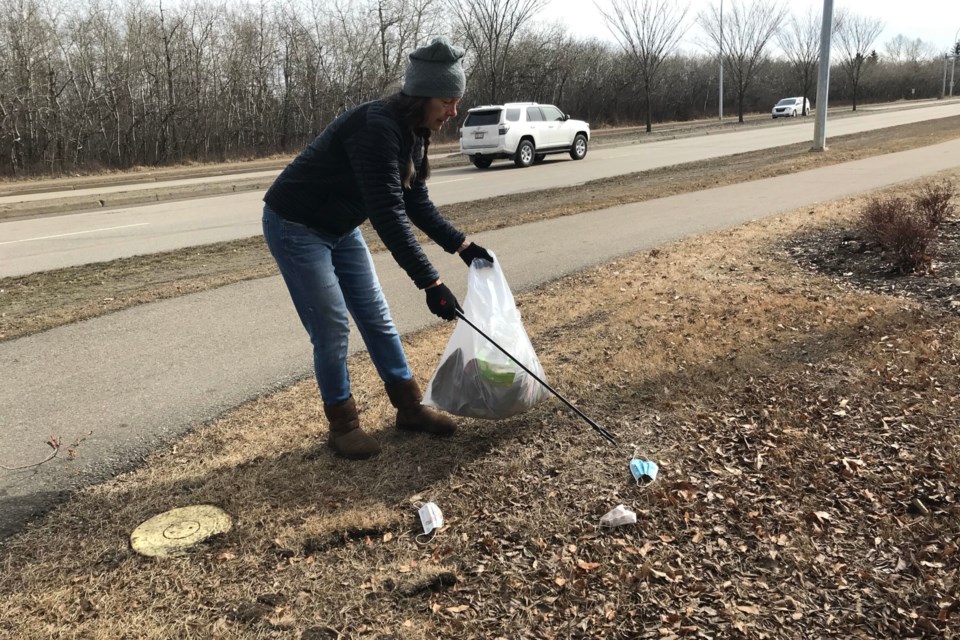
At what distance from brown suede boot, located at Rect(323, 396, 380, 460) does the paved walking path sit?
1065 mm

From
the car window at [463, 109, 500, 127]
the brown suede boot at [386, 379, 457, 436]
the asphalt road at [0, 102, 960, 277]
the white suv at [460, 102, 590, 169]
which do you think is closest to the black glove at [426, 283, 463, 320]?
the brown suede boot at [386, 379, 457, 436]

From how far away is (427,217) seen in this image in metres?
3.55

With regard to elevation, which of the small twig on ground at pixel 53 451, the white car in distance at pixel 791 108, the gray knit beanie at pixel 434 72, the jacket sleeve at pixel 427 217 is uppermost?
the white car in distance at pixel 791 108

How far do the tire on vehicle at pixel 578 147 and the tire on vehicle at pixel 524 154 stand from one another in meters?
1.79

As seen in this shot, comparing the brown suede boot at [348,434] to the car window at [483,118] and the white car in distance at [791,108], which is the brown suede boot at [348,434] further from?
the white car in distance at [791,108]

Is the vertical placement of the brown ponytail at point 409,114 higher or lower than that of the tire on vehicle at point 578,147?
lower

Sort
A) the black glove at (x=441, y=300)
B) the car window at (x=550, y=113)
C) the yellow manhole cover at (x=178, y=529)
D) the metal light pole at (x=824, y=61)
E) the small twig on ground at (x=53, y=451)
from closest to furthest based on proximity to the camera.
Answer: the yellow manhole cover at (x=178, y=529) → the black glove at (x=441, y=300) → the small twig on ground at (x=53, y=451) → the metal light pole at (x=824, y=61) → the car window at (x=550, y=113)

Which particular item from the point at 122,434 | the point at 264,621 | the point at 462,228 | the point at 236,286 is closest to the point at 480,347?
the point at 264,621

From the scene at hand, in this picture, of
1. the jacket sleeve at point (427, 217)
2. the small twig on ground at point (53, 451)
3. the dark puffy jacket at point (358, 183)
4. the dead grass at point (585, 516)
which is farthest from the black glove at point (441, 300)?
the small twig on ground at point (53, 451)

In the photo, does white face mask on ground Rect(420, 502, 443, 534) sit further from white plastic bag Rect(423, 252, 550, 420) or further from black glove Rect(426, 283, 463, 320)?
black glove Rect(426, 283, 463, 320)

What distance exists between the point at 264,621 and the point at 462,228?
8.18 meters

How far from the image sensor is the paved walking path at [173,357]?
3.85 m

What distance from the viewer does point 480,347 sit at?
11.7 feet

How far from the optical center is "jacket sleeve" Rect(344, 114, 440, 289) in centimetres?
294
